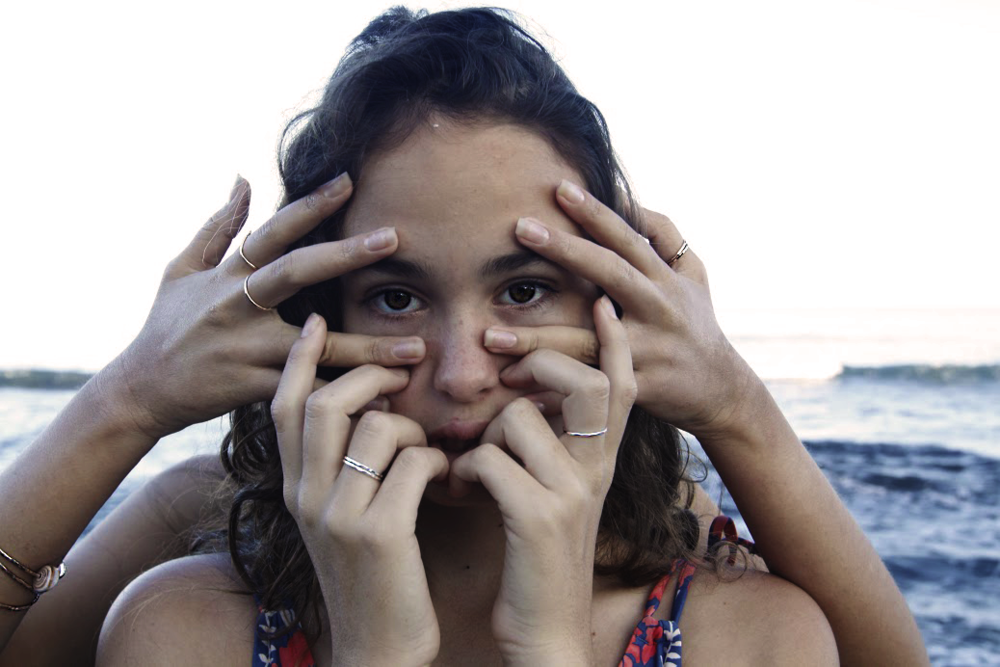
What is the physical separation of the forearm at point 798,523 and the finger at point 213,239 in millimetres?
1270

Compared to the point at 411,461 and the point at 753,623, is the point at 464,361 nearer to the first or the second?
the point at 411,461

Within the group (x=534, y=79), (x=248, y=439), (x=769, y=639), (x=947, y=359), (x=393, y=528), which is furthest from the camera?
(x=947, y=359)

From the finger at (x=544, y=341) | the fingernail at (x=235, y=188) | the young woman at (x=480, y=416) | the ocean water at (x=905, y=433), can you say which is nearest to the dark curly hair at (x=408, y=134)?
the young woman at (x=480, y=416)

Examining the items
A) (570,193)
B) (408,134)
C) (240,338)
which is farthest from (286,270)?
(570,193)

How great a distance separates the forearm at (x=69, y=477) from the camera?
212cm

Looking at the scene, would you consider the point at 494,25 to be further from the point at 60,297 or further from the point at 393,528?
the point at 60,297

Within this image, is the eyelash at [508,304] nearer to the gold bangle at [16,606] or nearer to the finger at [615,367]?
the finger at [615,367]

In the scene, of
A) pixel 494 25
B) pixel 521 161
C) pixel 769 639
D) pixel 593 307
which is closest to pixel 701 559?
pixel 769 639

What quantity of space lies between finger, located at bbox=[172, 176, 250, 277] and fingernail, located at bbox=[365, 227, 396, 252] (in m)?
0.50

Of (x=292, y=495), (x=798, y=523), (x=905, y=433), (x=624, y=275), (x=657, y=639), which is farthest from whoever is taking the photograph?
(x=905, y=433)

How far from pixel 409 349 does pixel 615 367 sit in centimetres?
44

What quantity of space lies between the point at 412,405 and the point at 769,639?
0.93 m

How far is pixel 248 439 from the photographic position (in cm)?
258

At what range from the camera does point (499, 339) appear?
6.30 feet
